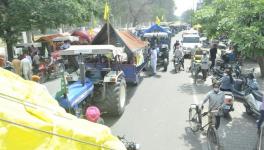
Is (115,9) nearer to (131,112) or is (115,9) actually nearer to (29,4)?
(29,4)

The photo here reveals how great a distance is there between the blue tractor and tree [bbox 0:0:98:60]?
8.07 metres

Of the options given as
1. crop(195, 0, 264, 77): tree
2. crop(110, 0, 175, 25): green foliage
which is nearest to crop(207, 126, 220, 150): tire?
crop(195, 0, 264, 77): tree

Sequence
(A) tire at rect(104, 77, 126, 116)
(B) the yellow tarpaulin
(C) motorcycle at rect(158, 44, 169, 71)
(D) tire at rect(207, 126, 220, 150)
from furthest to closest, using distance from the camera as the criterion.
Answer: (C) motorcycle at rect(158, 44, 169, 71)
(A) tire at rect(104, 77, 126, 116)
(D) tire at rect(207, 126, 220, 150)
(B) the yellow tarpaulin

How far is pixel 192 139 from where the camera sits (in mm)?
8695

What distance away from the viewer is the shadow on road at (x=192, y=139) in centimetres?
823

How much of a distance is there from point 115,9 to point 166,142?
6261 centimetres

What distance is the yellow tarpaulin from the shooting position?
273cm

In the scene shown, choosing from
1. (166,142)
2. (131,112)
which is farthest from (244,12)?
(131,112)

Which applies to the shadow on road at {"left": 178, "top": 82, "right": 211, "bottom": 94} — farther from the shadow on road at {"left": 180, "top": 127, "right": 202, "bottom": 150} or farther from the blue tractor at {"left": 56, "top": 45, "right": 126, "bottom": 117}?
the shadow on road at {"left": 180, "top": 127, "right": 202, "bottom": 150}

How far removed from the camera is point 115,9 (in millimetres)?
69188

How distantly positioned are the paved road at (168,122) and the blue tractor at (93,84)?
436 mm

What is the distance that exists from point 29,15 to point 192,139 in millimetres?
13359

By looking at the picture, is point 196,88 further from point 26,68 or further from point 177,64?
point 26,68

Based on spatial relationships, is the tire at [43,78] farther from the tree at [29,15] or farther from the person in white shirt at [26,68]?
the tree at [29,15]
